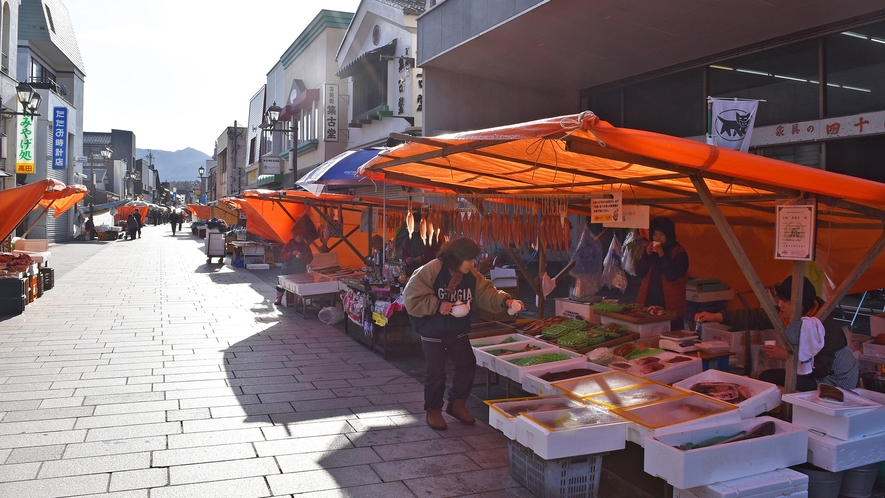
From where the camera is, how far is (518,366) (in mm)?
5871

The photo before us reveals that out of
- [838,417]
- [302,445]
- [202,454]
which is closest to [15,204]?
[202,454]

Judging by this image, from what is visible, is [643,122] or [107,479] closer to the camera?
[107,479]

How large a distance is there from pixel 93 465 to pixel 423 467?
2617 millimetres

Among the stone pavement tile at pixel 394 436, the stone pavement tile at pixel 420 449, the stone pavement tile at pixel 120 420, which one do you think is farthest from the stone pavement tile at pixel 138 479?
the stone pavement tile at pixel 420 449

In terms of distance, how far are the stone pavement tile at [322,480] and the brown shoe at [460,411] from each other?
4.60 feet

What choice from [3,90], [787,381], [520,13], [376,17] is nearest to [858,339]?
[787,381]

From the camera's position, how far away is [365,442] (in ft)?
18.1

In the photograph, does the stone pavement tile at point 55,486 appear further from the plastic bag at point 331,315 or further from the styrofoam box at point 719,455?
the plastic bag at point 331,315

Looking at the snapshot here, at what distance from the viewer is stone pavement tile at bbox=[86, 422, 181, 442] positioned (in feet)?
17.8

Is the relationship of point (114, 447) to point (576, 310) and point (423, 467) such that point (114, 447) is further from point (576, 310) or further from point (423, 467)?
point (576, 310)

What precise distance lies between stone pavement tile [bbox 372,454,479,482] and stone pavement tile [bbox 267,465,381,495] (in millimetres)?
115

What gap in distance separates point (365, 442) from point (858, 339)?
5.58m

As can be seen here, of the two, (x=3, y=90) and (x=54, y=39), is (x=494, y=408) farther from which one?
(x=54, y=39)

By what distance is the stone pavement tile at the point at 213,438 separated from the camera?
533cm
